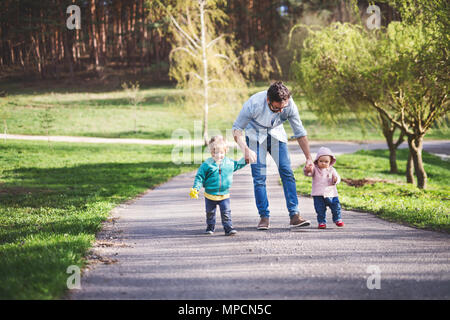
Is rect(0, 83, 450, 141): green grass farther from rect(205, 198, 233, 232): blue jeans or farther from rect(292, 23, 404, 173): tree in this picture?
rect(205, 198, 233, 232): blue jeans

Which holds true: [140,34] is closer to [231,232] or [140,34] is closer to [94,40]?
[94,40]

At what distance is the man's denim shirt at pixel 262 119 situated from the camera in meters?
5.74

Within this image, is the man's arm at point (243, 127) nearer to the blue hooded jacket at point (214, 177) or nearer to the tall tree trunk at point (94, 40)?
the blue hooded jacket at point (214, 177)

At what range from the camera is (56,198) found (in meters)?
9.13

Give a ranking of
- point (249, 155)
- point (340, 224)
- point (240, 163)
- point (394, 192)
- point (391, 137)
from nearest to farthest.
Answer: point (249, 155) → point (240, 163) → point (340, 224) → point (394, 192) → point (391, 137)

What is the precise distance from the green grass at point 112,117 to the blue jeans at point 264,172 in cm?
1353

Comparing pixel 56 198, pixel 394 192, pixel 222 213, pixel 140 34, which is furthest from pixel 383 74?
pixel 140 34

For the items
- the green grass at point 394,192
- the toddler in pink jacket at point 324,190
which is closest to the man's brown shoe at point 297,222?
the toddler in pink jacket at point 324,190

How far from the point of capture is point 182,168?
1552cm

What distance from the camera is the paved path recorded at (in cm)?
363

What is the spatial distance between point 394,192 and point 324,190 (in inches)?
224

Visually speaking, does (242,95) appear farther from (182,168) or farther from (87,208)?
(87,208)
